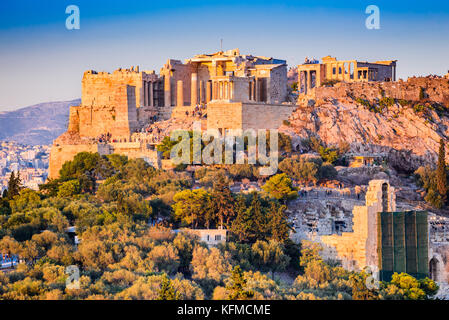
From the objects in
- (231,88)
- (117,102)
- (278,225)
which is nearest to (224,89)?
(231,88)

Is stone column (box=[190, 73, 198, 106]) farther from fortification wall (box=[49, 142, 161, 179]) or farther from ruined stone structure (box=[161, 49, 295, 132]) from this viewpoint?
fortification wall (box=[49, 142, 161, 179])

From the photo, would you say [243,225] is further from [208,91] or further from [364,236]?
[208,91]

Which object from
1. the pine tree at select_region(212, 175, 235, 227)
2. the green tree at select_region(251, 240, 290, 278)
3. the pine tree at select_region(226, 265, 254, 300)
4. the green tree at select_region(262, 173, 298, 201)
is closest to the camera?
the pine tree at select_region(226, 265, 254, 300)

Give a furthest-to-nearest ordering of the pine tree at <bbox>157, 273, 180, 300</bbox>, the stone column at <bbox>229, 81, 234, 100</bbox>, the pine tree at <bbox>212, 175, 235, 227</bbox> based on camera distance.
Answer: the stone column at <bbox>229, 81, 234, 100</bbox> < the pine tree at <bbox>212, 175, 235, 227</bbox> < the pine tree at <bbox>157, 273, 180, 300</bbox>

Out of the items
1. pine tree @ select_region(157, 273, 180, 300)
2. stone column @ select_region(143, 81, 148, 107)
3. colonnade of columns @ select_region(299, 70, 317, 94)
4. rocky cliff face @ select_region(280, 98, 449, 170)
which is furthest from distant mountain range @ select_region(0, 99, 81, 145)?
pine tree @ select_region(157, 273, 180, 300)

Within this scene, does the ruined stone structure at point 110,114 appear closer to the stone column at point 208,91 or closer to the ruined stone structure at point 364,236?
the stone column at point 208,91

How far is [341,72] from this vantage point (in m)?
77.2

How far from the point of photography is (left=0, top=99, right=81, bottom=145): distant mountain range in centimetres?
13000

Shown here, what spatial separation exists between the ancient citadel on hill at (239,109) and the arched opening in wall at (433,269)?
18.0 metres

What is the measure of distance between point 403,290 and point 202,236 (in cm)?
956

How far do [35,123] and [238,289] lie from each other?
109282mm

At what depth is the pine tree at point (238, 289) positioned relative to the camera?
32.5m

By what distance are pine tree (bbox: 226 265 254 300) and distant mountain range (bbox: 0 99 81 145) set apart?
9316cm

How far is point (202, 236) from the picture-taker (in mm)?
42688
